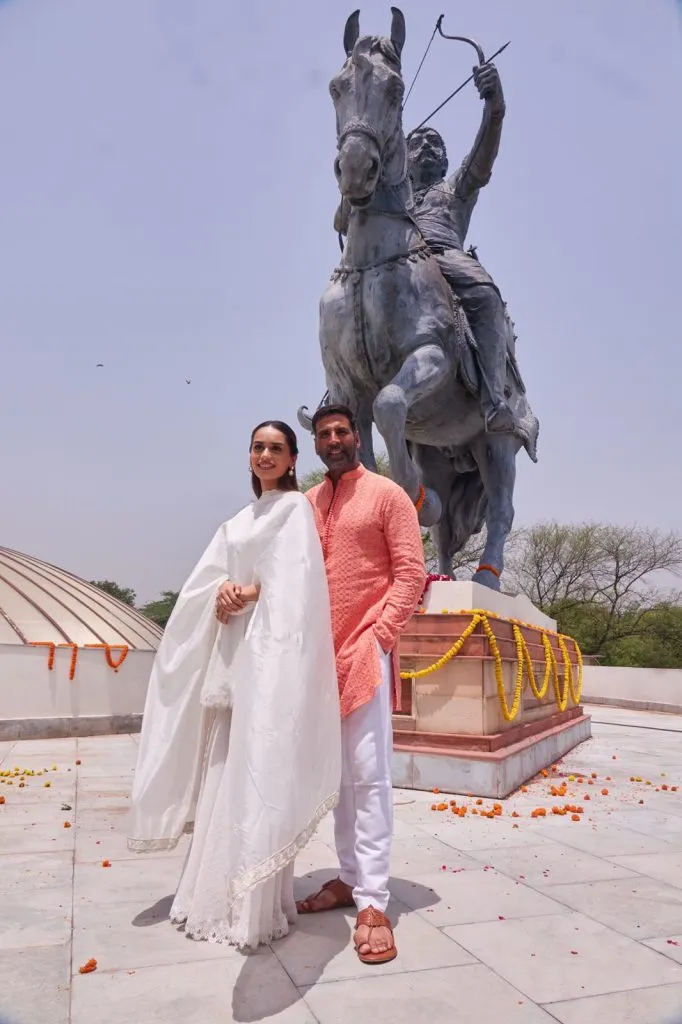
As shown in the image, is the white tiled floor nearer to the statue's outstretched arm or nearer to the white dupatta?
the white dupatta

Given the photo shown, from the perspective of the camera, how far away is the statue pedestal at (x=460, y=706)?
16.1ft

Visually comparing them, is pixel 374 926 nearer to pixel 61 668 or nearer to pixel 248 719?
pixel 248 719

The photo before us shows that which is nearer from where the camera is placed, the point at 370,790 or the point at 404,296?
the point at 370,790

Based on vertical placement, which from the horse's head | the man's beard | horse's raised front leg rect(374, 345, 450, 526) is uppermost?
the horse's head

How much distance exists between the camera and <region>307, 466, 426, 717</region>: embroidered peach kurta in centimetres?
263

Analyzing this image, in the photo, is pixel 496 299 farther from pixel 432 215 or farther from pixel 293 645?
pixel 293 645

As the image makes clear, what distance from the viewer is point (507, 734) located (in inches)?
211

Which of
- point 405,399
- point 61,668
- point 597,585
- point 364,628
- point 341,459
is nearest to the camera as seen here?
point 364,628

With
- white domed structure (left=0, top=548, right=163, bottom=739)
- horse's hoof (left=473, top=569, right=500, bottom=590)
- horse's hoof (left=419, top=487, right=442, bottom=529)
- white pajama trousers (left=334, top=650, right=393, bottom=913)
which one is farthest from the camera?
white domed structure (left=0, top=548, right=163, bottom=739)

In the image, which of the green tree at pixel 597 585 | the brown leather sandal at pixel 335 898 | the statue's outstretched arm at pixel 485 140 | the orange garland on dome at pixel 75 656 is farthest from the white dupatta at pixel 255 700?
the green tree at pixel 597 585

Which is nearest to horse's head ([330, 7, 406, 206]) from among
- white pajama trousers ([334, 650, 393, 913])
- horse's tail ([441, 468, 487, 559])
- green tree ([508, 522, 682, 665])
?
horse's tail ([441, 468, 487, 559])

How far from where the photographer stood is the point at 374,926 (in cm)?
238

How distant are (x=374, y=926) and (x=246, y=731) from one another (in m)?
0.74

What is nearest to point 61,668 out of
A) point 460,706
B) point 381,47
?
point 460,706
